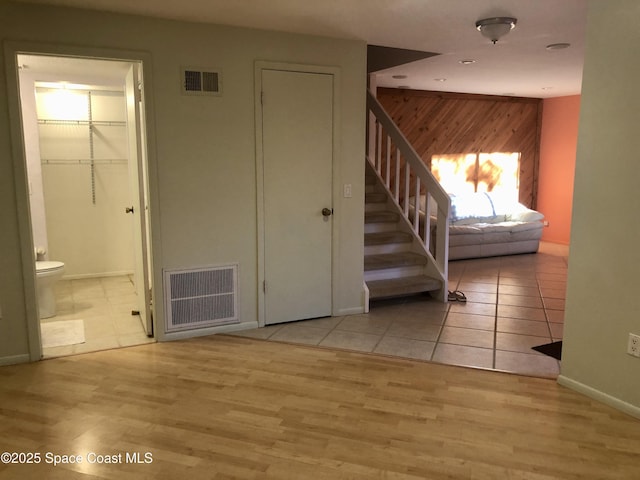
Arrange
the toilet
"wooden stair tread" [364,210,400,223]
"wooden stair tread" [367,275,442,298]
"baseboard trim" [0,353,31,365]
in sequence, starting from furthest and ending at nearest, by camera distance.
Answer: "wooden stair tread" [364,210,400,223] → "wooden stair tread" [367,275,442,298] → the toilet → "baseboard trim" [0,353,31,365]

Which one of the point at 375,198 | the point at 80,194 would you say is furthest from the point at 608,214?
the point at 80,194

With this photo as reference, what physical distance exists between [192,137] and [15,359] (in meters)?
1.87

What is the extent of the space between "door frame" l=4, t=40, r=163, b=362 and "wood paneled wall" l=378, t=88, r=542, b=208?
4230mm

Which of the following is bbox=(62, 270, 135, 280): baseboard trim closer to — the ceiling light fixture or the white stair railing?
the white stair railing

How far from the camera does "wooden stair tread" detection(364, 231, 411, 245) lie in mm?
5051

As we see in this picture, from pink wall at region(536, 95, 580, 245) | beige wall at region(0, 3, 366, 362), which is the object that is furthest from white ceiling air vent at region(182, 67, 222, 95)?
pink wall at region(536, 95, 580, 245)

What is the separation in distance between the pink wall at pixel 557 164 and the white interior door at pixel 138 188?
646 centimetres

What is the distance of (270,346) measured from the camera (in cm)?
371

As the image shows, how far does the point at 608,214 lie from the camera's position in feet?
9.05

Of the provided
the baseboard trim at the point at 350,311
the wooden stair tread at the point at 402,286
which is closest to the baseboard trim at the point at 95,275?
the baseboard trim at the point at 350,311

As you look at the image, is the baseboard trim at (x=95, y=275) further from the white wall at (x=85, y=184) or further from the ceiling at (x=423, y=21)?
the ceiling at (x=423, y=21)

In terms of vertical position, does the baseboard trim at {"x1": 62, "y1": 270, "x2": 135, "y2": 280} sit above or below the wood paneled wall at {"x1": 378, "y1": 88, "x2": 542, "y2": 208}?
below

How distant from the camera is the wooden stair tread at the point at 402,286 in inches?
182

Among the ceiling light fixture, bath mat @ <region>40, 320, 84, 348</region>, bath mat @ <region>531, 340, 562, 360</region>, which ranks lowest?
bath mat @ <region>531, 340, 562, 360</region>
